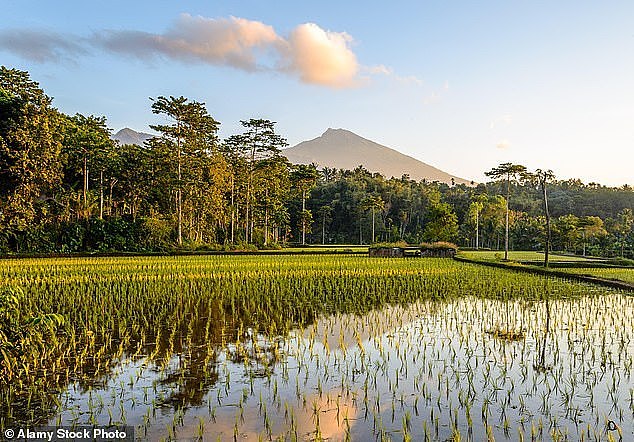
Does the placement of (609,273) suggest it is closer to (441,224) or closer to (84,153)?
(441,224)

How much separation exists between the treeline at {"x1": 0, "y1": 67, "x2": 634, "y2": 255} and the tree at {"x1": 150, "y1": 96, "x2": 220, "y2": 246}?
79 millimetres

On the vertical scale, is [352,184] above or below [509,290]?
above

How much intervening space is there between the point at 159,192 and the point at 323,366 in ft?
111

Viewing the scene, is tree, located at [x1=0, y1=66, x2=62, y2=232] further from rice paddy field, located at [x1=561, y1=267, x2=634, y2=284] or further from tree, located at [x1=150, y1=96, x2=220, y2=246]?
rice paddy field, located at [x1=561, y1=267, x2=634, y2=284]

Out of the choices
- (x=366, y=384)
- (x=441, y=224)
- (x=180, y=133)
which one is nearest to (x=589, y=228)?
(x=441, y=224)

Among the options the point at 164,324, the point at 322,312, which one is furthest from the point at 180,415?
the point at 322,312

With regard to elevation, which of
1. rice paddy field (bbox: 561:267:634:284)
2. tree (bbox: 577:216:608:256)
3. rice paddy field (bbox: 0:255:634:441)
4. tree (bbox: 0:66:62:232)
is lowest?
rice paddy field (bbox: 0:255:634:441)

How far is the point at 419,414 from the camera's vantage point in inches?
183

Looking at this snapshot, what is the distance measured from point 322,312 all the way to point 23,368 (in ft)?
18.2

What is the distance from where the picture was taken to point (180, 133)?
3588cm

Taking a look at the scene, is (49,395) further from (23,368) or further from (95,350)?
(95,350)

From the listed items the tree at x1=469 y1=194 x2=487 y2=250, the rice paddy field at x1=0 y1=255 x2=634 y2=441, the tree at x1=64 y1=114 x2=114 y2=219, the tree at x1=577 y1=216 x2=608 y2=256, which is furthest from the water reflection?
the tree at x1=469 y1=194 x2=487 y2=250

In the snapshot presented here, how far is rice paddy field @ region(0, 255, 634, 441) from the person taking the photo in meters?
4.43

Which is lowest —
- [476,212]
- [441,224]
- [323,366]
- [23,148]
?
[323,366]
